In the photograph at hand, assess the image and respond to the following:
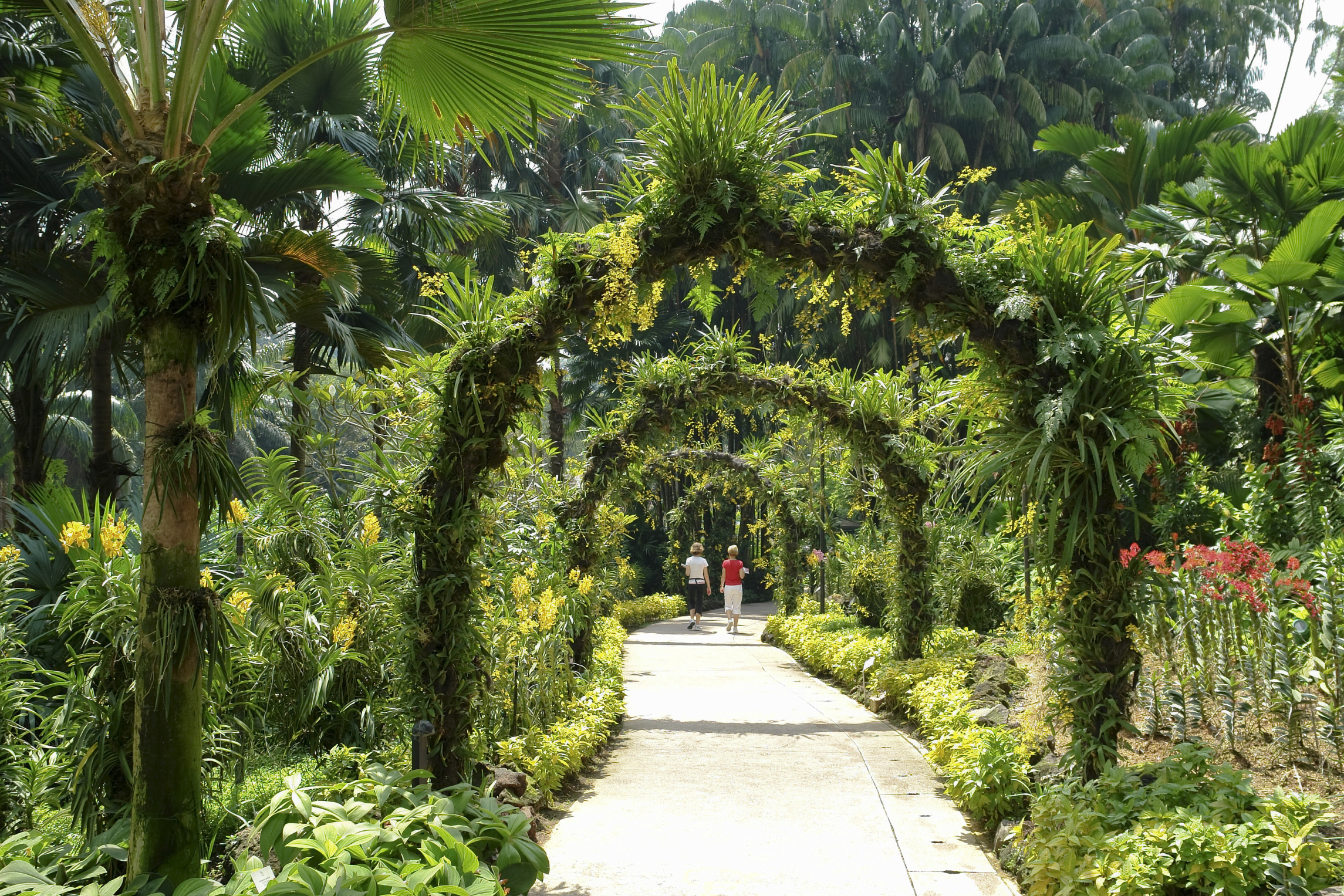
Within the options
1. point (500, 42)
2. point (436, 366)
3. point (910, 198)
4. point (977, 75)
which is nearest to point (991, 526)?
point (910, 198)

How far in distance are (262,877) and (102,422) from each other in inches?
243

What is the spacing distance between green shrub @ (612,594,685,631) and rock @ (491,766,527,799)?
11.6 m

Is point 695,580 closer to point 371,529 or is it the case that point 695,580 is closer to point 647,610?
point 647,610

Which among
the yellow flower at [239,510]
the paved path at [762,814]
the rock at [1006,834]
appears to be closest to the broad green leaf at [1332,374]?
the paved path at [762,814]

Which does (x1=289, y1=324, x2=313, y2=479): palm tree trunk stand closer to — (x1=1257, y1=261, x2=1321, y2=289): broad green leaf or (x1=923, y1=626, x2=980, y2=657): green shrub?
(x1=923, y1=626, x2=980, y2=657): green shrub

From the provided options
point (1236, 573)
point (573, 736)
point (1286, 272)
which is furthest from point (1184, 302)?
point (573, 736)

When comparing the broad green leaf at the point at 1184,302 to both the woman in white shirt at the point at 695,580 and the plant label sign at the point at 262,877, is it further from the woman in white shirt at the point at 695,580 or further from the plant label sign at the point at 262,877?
the woman in white shirt at the point at 695,580

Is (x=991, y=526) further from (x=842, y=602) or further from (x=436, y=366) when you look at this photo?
(x=436, y=366)

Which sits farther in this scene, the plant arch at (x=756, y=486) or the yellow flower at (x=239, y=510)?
the plant arch at (x=756, y=486)

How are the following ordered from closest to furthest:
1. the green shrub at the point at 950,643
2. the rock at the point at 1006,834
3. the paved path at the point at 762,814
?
the paved path at the point at 762,814 → the rock at the point at 1006,834 → the green shrub at the point at 950,643

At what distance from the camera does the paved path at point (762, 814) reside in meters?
4.20

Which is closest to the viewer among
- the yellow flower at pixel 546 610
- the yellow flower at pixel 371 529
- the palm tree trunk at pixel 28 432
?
the yellow flower at pixel 371 529

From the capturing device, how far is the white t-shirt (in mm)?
17656

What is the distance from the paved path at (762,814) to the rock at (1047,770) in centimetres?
49
